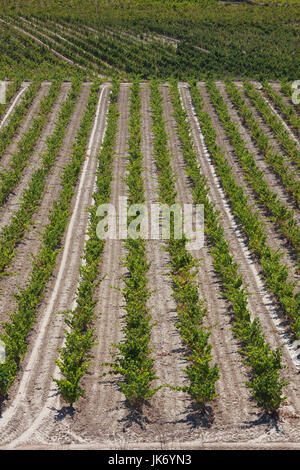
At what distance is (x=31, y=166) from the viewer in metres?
27.2

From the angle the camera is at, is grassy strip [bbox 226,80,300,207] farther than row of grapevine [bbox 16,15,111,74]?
No

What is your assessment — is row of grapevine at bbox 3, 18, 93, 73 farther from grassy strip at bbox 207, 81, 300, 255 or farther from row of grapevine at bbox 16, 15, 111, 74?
grassy strip at bbox 207, 81, 300, 255

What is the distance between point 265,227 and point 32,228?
9.58 meters

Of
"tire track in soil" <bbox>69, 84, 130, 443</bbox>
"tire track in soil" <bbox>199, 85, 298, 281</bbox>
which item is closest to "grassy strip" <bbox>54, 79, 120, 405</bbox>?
"tire track in soil" <bbox>69, 84, 130, 443</bbox>

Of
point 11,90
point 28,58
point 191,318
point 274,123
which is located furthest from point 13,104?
point 191,318

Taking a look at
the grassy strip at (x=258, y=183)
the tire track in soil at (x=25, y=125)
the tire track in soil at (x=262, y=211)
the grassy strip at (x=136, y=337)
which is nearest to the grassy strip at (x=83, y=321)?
the grassy strip at (x=136, y=337)

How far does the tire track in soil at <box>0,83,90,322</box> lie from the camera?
57.4 feet

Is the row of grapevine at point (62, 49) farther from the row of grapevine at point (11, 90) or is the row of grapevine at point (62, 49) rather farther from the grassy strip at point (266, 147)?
the grassy strip at point (266, 147)

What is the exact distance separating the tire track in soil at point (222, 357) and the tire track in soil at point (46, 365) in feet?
11.8

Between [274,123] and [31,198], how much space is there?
628 inches

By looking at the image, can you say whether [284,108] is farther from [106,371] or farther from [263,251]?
[106,371]

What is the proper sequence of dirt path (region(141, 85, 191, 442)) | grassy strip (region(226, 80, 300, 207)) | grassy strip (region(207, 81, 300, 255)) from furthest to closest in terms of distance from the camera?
grassy strip (region(226, 80, 300, 207)) < grassy strip (region(207, 81, 300, 255)) < dirt path (region(141, 85, 191, 442))

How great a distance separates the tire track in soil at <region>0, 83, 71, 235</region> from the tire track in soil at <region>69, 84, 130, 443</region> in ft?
14.3

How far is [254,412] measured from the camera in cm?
1279
